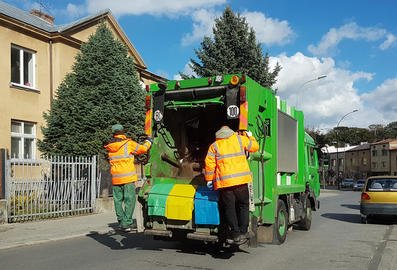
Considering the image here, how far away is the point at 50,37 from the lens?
21.6 metres

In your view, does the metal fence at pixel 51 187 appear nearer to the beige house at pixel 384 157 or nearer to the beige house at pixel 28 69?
the beige house at pixel 28 69

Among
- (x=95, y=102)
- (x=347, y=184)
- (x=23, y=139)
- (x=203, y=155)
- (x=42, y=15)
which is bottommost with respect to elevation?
(x=347, y=184)

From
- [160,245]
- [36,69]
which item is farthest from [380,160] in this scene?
[160,245]

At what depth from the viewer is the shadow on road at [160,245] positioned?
847cm

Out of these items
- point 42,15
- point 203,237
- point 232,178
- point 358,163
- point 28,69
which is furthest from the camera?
point 358,163

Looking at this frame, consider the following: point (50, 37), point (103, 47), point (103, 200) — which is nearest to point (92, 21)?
point (50, 37)

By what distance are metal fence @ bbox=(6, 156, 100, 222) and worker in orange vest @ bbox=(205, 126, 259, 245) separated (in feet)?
23.9

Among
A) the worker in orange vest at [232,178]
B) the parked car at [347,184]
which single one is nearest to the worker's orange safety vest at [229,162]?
the worker in orange vest at [232,178]

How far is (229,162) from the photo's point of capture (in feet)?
23.7

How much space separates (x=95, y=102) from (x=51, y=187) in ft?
12.1

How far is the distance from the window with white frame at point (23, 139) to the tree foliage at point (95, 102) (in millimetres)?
3929

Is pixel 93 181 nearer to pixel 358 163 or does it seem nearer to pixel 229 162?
pixel 229 162

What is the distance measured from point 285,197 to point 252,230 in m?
2.24

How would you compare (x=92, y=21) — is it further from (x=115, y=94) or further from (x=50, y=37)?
(x=115, y=94)
